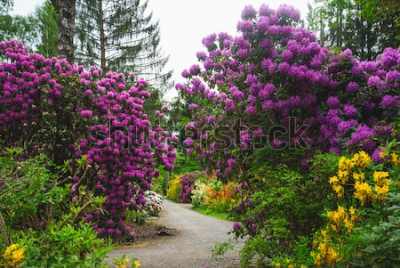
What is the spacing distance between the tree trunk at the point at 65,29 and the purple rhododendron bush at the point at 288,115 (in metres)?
4.18

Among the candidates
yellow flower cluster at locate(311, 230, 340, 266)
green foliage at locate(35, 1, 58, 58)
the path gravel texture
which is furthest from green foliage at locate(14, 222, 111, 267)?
green foliage at locate(35, 1, 58, 58)

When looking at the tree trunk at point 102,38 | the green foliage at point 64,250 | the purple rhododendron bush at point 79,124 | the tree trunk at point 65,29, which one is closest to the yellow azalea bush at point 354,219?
the green foliage at point 64,250

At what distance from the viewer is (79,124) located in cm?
636

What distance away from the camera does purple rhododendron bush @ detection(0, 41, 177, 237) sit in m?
6.11

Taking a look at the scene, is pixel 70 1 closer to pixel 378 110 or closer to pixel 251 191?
pixel 251 191

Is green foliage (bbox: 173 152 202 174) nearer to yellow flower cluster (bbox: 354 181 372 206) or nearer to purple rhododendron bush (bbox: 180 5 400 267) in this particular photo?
purple rhododendron bush (bbox: 180 5 400 267)

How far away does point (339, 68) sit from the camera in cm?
443

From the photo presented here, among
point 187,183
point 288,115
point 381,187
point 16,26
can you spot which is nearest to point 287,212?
point 288,115

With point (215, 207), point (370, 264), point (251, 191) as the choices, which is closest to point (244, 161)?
point (251, 191)

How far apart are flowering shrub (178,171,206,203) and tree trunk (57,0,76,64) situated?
1173 cm

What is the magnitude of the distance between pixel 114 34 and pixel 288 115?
15.3m

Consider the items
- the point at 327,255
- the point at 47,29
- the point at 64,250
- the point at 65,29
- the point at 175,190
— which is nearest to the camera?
the point at 327,255

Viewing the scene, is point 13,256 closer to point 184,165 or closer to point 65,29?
point 65,29

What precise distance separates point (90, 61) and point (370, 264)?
57.7 ft
